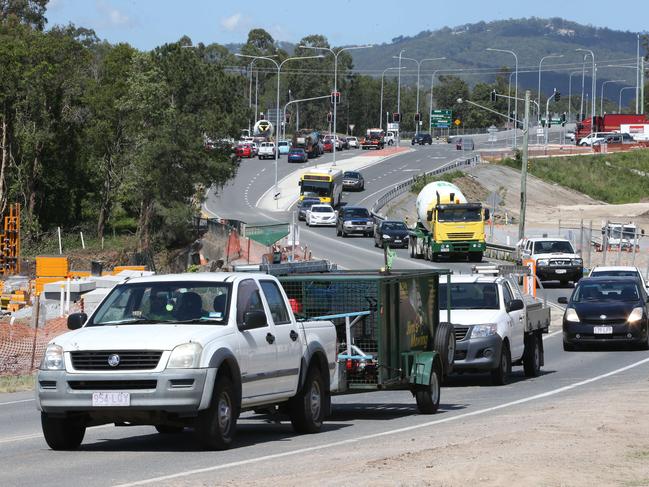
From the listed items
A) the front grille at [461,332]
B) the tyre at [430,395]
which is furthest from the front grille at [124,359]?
the front grille at [461,332]

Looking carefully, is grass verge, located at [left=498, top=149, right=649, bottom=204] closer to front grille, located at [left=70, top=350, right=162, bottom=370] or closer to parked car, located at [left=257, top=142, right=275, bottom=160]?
parked car, located at [left=257, top=142, right=275, bottom=160]

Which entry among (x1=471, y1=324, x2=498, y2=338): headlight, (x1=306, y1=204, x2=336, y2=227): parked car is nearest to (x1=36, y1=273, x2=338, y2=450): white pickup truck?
(x1=471, y1=324, x2=498, y2=338): headlight

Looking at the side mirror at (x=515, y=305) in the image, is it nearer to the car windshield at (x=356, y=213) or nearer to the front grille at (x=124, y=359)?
the front grille at (x=124, y=359)

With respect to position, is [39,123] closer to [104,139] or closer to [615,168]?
[104,139]

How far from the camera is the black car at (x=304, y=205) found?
274 feet

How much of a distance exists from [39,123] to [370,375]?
2733 inches

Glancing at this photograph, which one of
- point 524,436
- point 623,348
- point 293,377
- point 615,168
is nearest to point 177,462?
point 293,377

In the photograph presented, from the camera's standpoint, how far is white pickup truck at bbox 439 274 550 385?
2098 cm

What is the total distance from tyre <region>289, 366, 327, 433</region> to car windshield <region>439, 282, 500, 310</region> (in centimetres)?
739

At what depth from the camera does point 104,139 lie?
87.9 meters

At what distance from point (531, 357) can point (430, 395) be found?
7.12 metres

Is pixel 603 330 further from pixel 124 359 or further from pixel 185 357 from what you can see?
pixel 124 359

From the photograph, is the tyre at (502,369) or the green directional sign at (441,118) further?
the green directional sign at (441,118)

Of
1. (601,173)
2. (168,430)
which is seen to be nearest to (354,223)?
(601,173)
